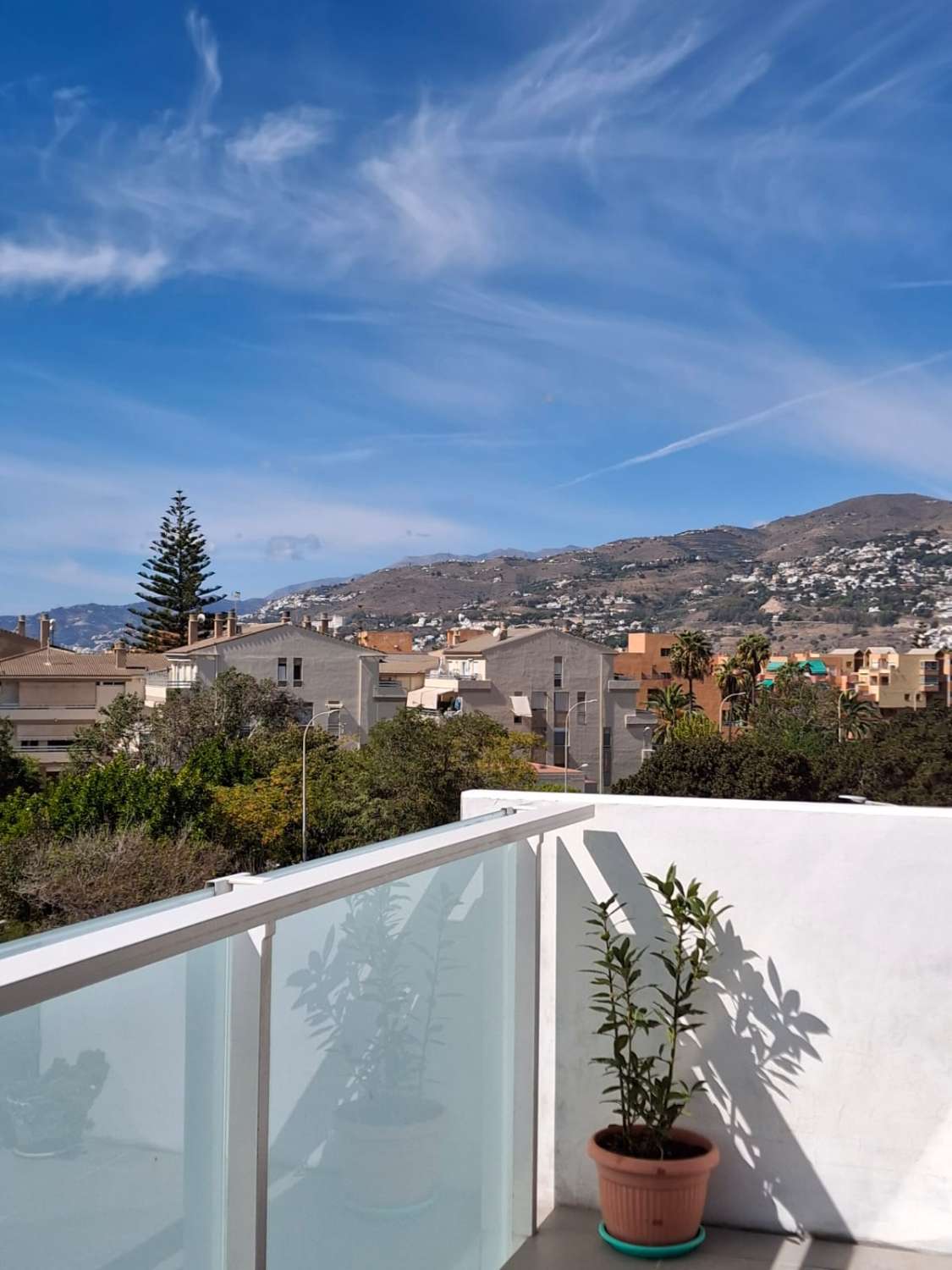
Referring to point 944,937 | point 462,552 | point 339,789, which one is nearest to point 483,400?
point 462,552

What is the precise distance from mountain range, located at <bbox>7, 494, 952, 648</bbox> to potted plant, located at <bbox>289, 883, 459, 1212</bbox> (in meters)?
56.8

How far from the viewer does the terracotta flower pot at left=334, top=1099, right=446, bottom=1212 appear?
77.6 inches

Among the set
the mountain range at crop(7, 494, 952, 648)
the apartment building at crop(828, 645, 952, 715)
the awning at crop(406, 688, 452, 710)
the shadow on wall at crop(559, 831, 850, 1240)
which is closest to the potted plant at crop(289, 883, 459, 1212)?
the shadow on wall at crop(559, 831, 850, 1240)

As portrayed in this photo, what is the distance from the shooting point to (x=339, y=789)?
29562 millimetres

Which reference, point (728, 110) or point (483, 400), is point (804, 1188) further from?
point (483, 400)

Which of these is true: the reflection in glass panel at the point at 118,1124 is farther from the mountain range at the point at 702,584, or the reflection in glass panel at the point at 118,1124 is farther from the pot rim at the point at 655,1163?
the mountain range at the point at 702,584

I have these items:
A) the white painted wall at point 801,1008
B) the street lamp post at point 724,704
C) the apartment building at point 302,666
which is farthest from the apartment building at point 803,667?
the white painted wall at point 801,1008

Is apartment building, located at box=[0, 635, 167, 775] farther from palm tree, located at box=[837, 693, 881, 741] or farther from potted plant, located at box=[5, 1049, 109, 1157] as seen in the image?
potted plant, located at box=[5, 1049, 109, 1157]

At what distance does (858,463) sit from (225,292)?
43.0m

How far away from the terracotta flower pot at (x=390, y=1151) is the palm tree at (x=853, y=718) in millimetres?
37142

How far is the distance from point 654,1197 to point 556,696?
43.9 m

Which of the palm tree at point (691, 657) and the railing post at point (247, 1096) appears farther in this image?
the palm tree at point (691, 657)

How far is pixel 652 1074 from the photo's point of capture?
294 cm

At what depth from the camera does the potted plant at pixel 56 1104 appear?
1247mm
